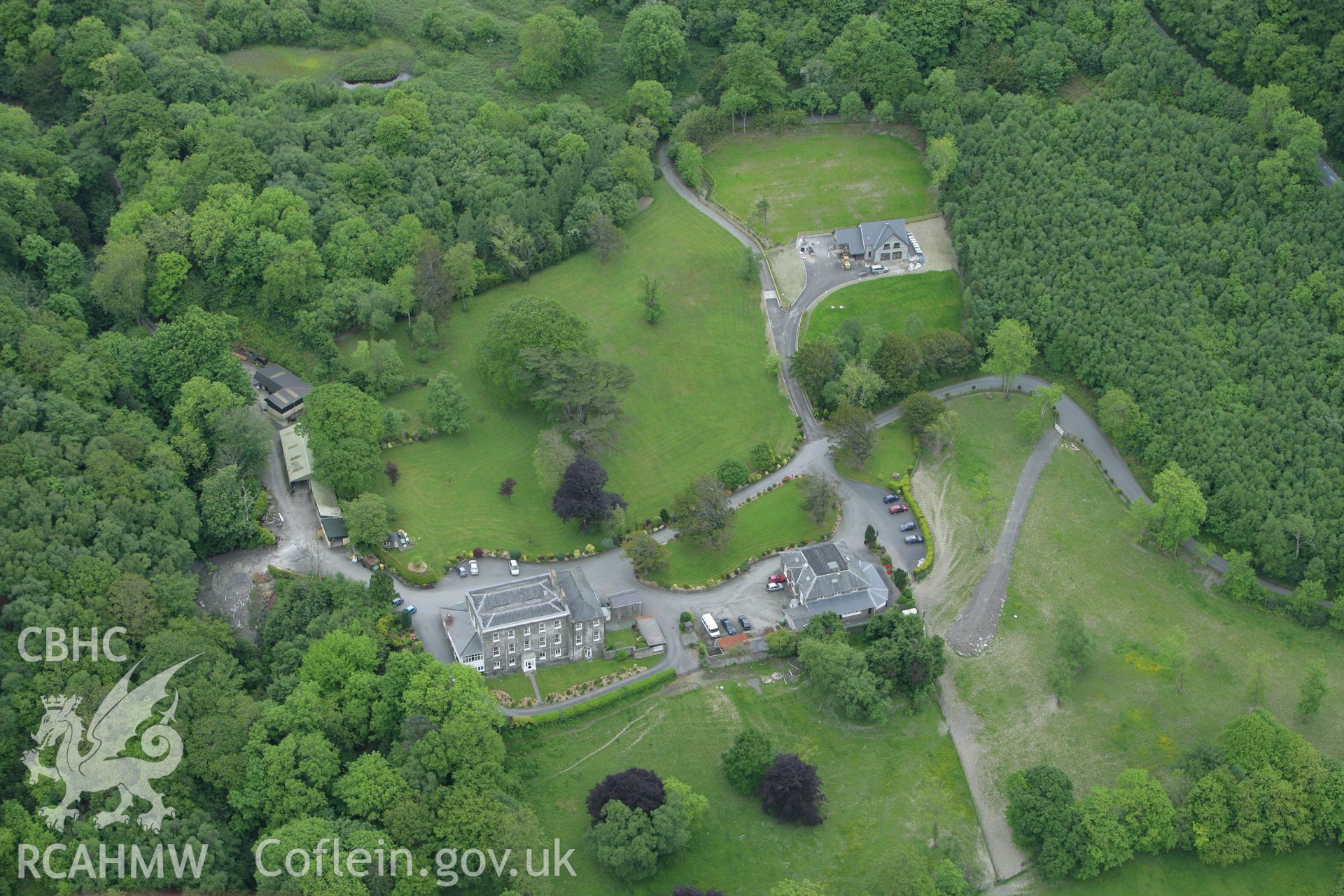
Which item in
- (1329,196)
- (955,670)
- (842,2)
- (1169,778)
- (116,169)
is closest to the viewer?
(1169,778)

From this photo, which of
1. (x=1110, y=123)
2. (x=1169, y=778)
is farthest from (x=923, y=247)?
(x=1169, y=778)

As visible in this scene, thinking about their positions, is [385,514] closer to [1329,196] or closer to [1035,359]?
[1035,359]

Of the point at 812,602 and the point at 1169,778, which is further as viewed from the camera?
the point at 812,602

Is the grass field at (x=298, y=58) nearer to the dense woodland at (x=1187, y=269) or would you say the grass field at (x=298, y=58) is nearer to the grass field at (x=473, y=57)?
the grass field at (x=473, y=57)

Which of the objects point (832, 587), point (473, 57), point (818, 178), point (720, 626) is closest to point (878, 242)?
point (818, 178)

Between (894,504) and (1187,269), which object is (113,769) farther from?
(1187,269)

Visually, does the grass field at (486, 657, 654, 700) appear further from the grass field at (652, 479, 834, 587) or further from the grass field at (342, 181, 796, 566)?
the grass field at (342, 181, 796, 566)
